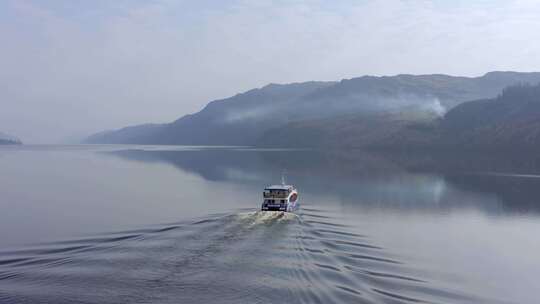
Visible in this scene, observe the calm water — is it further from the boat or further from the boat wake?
the boat

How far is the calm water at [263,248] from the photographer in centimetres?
3431

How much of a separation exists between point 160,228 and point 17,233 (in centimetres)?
1636

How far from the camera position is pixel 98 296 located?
31.9m

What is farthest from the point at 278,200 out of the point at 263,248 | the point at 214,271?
the point at 214,271

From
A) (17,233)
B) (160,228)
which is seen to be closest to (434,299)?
(160,228)

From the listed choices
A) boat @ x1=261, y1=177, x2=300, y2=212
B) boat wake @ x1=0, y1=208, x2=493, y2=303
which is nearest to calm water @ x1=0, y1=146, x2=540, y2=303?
boat wake @ x1=0, y1=208, x2=493, y2=303

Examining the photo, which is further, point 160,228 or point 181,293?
point 160,228

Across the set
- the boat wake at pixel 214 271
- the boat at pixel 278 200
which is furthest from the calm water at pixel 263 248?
the boat at pixel 278 200

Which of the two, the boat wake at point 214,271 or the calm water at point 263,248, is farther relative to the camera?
the calm water at point 263,248

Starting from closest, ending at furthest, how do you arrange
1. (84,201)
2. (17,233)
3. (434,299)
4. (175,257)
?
(434,299) < (175,257) < (17,233) < (84,201)

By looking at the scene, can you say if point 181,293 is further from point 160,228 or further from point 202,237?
point 160,228

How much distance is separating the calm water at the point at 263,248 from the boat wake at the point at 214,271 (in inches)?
5.3

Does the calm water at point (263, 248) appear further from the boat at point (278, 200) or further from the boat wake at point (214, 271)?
the boat at point (278, 200)

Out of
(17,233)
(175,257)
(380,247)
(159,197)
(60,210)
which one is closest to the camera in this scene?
(175,257)
